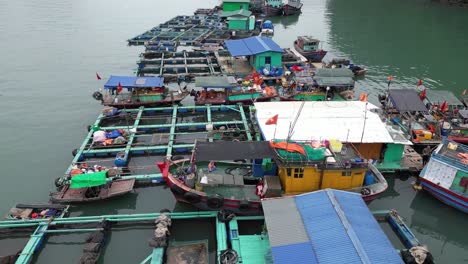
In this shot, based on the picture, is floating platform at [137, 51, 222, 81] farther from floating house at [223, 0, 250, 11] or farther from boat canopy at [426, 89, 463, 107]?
floating house at [223, 0, 250, 11]

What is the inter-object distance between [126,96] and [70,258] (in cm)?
1671

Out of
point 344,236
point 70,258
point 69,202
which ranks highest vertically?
point 344,236

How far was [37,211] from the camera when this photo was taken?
692 inches

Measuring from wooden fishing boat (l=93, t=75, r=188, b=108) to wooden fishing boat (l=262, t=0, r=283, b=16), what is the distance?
55.5 meters

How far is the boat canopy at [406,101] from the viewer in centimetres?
2436

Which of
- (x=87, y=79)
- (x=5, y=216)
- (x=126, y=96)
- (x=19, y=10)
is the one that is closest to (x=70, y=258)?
(x=5, y=216)

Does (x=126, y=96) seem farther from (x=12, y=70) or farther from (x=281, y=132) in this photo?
(x=12, y=70)

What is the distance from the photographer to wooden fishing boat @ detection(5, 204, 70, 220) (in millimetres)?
17109

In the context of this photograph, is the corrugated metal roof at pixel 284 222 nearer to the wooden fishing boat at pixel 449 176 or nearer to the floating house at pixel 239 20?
the wooden fishing boat at pixel 449 176

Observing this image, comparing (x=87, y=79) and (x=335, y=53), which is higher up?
(x=335, y=53)

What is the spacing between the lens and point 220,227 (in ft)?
53.0

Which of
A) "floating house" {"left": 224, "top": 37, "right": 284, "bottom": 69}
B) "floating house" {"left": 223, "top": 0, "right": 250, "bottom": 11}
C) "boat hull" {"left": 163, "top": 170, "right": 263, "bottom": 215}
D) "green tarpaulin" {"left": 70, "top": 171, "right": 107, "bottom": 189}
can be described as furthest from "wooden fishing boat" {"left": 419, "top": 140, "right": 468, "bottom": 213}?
"floating house" {"left": 223, "top": 0, "right": 250, "bottom": 11}

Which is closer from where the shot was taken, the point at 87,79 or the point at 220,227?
the point at 220,227

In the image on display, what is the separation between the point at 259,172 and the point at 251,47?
2148 centimetres
